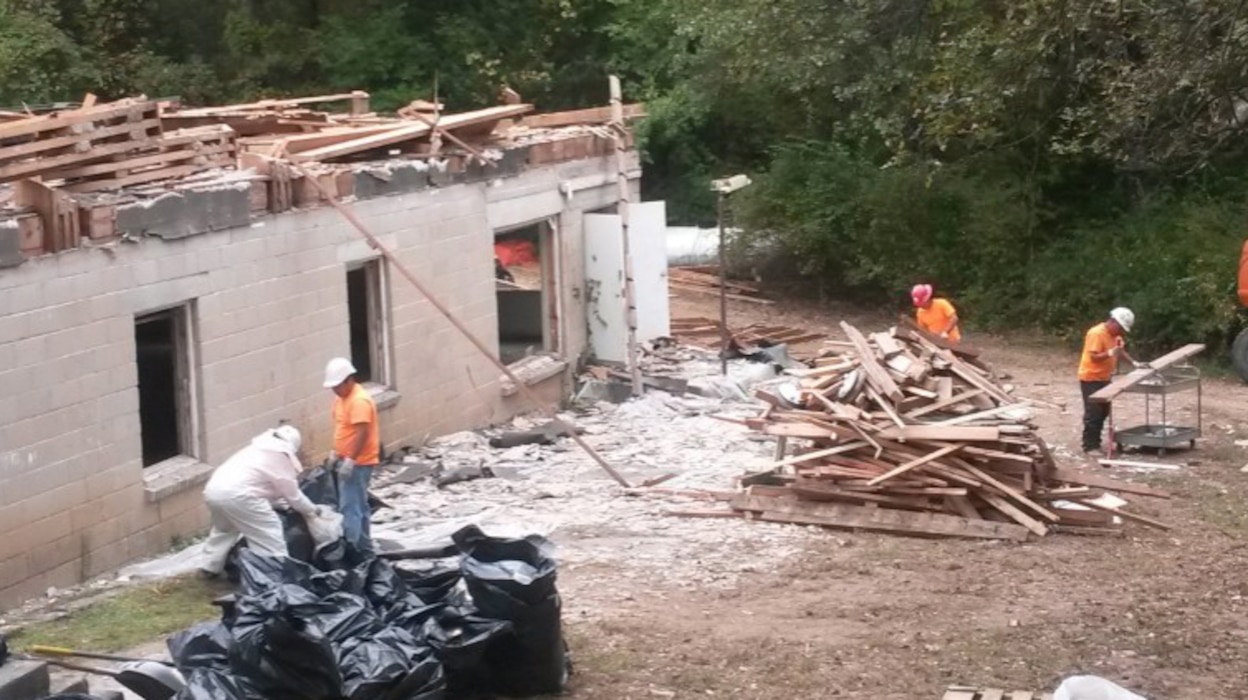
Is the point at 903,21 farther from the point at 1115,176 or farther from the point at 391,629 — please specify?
the point at 1115,176

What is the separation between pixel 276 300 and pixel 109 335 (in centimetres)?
213

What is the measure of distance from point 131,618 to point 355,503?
177 centimetres

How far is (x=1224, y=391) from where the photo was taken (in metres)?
21.4

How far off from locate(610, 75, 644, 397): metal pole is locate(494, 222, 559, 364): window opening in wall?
0.81 metres

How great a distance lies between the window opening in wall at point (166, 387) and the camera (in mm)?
13453

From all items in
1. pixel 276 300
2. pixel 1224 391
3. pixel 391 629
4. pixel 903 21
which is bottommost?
pixel 1224 391

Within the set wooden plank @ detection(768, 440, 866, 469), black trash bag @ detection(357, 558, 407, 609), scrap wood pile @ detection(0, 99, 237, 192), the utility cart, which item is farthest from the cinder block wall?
the utility cart

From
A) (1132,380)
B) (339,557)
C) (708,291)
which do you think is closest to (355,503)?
(339,557)

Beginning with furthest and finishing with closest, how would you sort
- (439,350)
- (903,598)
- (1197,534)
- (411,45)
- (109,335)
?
(411,45), (439,350), (1197,534), (109,335), (903,598)

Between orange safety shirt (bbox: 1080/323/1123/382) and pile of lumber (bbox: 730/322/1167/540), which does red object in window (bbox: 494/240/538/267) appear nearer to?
orange safety shirt (bbox: 1080/323/1123/382)

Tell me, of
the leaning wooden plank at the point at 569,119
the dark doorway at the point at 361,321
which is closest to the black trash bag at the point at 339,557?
the dark doorway at the point at 361,321

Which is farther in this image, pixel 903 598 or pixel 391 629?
pixel 903 598

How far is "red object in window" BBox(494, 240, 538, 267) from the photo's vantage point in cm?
2442

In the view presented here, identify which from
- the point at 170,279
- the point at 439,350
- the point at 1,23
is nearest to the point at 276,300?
the point at 170,279
